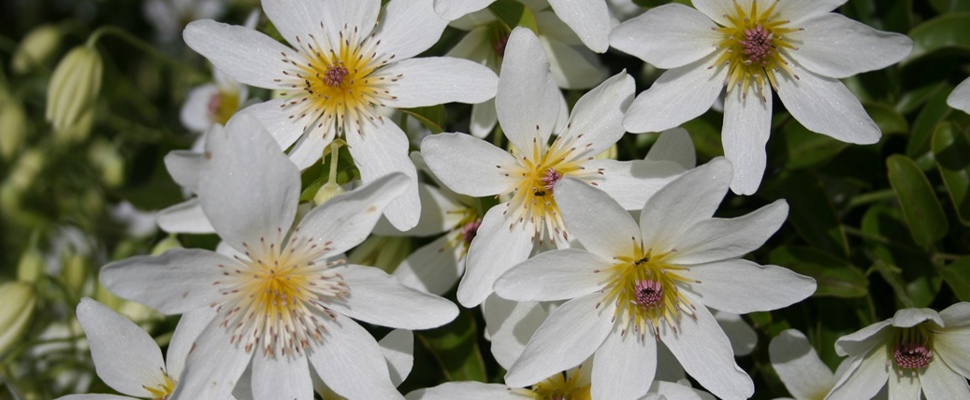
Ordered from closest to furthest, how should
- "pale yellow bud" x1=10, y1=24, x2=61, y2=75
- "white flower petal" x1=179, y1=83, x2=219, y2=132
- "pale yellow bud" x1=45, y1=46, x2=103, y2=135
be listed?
"pale yellow bud" x1=45, y1=46, x2=103, y2=135 → "white flower petal" x1=179, y1=83, x2=219, y2=132 → "pale yellow bud" x1=10, y1=24, x2=61, y2=75

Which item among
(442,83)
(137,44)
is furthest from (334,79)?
(137,44)

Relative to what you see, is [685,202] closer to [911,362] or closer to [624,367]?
[624,367]

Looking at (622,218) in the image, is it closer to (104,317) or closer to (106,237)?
(104,317)

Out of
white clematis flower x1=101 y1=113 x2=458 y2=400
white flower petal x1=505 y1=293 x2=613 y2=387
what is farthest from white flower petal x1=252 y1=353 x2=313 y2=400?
white flower petal x1=505 y1=293 x2=613 y2=387

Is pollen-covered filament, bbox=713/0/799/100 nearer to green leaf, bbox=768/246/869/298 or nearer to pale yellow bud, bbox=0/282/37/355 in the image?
green leaf, bbox=768/246/869/298

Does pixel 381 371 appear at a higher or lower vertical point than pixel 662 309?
lower

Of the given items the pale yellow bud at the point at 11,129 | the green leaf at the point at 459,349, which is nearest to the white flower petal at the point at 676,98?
the green leaf at the point at 459,349

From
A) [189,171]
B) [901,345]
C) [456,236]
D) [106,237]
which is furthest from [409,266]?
[106,237]
